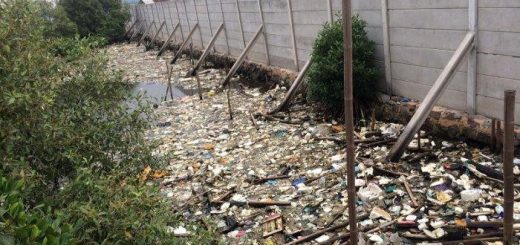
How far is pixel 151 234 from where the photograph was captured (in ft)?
8.18

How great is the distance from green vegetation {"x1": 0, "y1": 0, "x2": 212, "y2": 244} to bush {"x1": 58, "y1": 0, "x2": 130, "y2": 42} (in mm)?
22716

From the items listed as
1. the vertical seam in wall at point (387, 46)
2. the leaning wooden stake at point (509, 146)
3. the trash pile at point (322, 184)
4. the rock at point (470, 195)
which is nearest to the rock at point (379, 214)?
the trash pile at point (322, 184)

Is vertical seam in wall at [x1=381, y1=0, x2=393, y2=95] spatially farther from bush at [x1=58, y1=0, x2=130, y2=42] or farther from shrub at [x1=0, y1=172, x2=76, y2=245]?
bush at [x1=58, y1=0, x2=130, y2=42]

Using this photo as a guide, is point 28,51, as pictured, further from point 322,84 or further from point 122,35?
point 122,35

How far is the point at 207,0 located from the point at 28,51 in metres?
11.0

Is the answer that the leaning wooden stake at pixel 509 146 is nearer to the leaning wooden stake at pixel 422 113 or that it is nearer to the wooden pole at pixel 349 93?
the wooden pole at pixel 349 93

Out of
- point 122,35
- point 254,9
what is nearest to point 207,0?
point 254,9

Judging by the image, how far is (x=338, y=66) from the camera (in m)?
6.02

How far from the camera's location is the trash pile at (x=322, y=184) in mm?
3768

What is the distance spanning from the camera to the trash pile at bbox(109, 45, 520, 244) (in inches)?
148

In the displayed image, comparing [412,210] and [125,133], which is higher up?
[125,133]

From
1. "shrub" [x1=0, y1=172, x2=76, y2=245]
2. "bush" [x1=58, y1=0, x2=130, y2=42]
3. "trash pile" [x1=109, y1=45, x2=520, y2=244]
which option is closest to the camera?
"shrub" [x1=0, y1=172, x2=76, y2=245]

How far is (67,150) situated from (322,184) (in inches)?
107

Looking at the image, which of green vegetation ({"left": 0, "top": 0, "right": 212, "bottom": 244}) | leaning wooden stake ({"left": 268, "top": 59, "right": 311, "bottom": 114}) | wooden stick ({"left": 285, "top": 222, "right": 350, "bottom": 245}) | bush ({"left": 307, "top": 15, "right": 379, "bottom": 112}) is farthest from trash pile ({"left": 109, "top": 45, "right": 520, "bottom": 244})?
green vegetation ({"left": 0, "top": 0, "right": 212, "bottom": 244})
